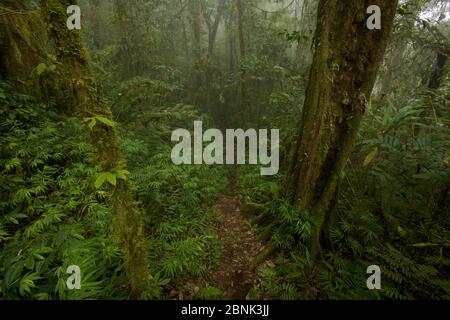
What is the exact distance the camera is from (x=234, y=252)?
4.77m

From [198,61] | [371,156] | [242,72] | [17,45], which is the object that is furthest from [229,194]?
[198,61]

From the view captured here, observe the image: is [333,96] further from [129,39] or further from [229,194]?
[129,39]

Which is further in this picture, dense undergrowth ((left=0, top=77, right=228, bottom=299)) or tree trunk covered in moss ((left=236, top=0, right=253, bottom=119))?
tree trunk covered in moss ((left=236, top=0, right=253, bottom=119))

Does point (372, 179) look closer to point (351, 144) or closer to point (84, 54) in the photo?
point (351, 144)

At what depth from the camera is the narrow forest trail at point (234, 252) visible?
13.2 ft

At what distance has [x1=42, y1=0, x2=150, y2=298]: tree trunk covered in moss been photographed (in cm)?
211

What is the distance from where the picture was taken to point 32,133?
223 inches

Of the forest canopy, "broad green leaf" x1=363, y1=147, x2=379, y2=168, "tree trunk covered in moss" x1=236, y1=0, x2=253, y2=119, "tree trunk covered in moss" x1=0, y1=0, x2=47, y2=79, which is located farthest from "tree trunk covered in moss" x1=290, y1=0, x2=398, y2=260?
"tree trunk covered in moss" x1=236, y1=0, x2=253, y2=119

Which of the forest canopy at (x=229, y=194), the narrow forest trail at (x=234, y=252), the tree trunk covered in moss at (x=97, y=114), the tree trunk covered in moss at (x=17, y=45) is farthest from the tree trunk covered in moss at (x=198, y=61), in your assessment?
the tree trunk covered in moss at (x=97, y=114)

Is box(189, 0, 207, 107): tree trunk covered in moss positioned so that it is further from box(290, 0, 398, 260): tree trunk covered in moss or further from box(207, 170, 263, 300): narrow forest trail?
box(290, 0, 398, 260): tree trunk covered in moss

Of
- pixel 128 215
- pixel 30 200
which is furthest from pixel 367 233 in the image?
pixel 30 200

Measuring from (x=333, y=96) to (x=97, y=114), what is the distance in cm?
344

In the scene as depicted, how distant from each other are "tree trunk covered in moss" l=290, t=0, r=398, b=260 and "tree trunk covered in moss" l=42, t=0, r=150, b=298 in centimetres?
298

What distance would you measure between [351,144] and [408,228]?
73.2 inches
